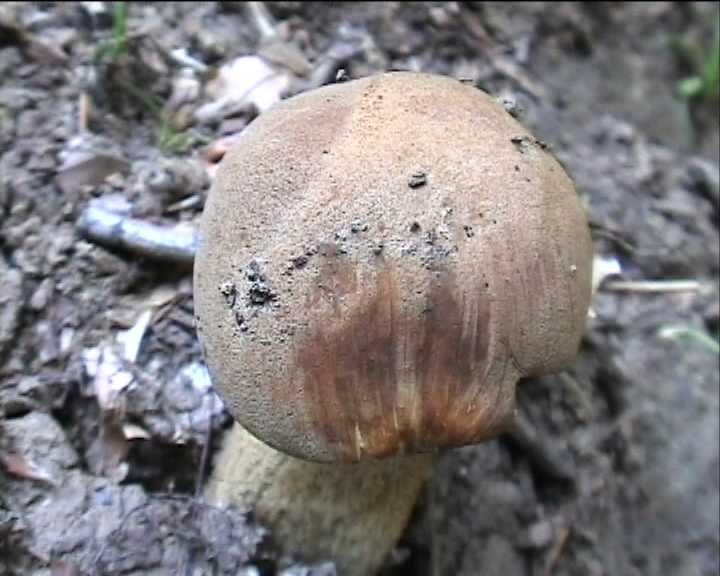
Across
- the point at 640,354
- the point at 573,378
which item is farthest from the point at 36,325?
the point at 640,354

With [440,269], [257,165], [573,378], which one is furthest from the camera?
[573,378]

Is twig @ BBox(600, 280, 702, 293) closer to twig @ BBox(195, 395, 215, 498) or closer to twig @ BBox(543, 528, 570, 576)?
twig @ BBox(543, 528, 570, 576)

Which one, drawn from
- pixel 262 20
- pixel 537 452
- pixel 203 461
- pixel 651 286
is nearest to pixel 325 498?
pixel 203 461

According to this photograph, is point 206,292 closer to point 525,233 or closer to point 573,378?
point 525,233

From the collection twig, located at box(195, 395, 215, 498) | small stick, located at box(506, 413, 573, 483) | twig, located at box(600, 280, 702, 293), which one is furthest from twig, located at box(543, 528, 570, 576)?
twig, located at box(195, 395, 215, 498)

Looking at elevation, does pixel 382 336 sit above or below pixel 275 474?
above

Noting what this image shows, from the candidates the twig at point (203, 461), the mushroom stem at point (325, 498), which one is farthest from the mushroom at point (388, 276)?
the twig at point (203, 461)

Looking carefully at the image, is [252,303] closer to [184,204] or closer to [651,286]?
[184,204]

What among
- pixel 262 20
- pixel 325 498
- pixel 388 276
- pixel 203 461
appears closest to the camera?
pixel 388 276
